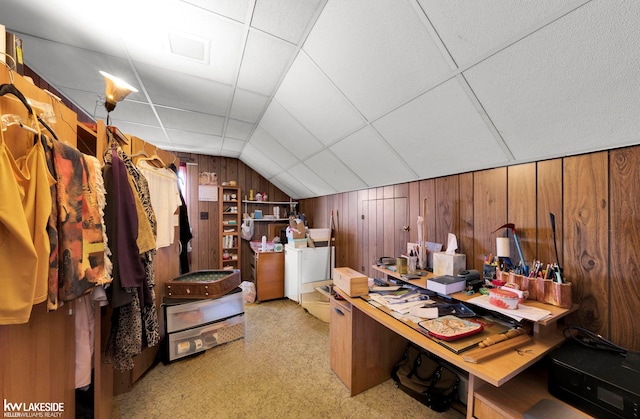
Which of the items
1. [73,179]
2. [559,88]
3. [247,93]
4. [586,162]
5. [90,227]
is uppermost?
[247,93]

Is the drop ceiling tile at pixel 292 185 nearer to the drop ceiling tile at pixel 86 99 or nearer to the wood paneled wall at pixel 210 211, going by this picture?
the wood paneled wall at pixel 210 211

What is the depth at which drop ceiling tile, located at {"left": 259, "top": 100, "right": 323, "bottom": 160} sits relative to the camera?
2.25 m

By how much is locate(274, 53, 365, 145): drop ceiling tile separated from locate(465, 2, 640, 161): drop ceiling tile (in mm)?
858

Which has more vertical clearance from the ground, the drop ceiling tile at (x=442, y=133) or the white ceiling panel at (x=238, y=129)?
the white ceiling panel at (x=238, y=129)

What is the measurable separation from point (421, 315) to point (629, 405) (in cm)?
73

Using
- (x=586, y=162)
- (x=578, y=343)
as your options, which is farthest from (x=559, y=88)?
(x=578, y=343)

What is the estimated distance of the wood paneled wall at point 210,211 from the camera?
3910 mm

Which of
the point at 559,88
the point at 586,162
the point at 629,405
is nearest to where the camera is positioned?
the point at 629,405

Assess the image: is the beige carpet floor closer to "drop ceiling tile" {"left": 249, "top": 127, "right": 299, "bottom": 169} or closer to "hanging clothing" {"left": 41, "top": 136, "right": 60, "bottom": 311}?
"hanging clothing" {"left": 41, "top": 136, "right": 60, "bottom": 311}

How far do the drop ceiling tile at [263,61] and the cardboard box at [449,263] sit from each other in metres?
1.87

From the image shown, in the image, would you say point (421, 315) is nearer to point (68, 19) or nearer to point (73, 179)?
point (73, 179)

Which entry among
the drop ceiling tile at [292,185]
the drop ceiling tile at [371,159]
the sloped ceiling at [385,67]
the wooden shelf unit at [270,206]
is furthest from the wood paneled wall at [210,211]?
the drop ceiling tile at [371,159]

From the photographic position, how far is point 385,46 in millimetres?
1200

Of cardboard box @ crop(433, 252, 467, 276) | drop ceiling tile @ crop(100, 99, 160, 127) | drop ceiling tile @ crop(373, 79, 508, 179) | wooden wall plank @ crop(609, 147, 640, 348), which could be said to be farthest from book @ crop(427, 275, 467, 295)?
drop ceiling tile @ crop(100, 99, 160, 127)
